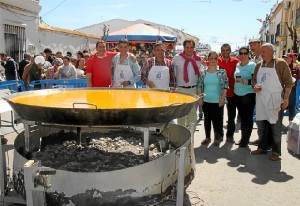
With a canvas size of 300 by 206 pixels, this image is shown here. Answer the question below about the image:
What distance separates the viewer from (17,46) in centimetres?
1553

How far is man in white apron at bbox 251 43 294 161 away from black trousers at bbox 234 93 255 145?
1.83 feet

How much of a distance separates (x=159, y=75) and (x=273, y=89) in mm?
1821

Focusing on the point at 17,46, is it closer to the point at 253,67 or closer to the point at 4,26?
the point at 4,26

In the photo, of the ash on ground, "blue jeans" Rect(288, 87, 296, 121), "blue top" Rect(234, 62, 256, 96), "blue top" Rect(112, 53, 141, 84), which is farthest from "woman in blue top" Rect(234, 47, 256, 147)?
"blue jeans" Rect(288, 87, 296, 121)

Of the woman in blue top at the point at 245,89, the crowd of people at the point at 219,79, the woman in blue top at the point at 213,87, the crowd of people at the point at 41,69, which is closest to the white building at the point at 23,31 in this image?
the crowd of people at the point at 41,69

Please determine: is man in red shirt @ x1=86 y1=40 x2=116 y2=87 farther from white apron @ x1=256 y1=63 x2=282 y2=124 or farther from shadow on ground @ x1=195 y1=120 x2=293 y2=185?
white apron @ x1=256 y1=63 x2=282 y2=124

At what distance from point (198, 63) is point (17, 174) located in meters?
3.88

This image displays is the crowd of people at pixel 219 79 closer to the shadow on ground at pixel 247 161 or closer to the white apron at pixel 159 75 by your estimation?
the white apron at pixel 159 75

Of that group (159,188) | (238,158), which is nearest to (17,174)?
(159,188)

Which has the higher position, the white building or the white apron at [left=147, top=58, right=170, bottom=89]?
the white building

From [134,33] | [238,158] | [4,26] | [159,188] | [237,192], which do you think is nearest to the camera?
[159,188]

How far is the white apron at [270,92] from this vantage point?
5.45 m

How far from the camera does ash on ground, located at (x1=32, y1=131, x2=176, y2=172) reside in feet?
14.0

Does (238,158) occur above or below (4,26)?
below
